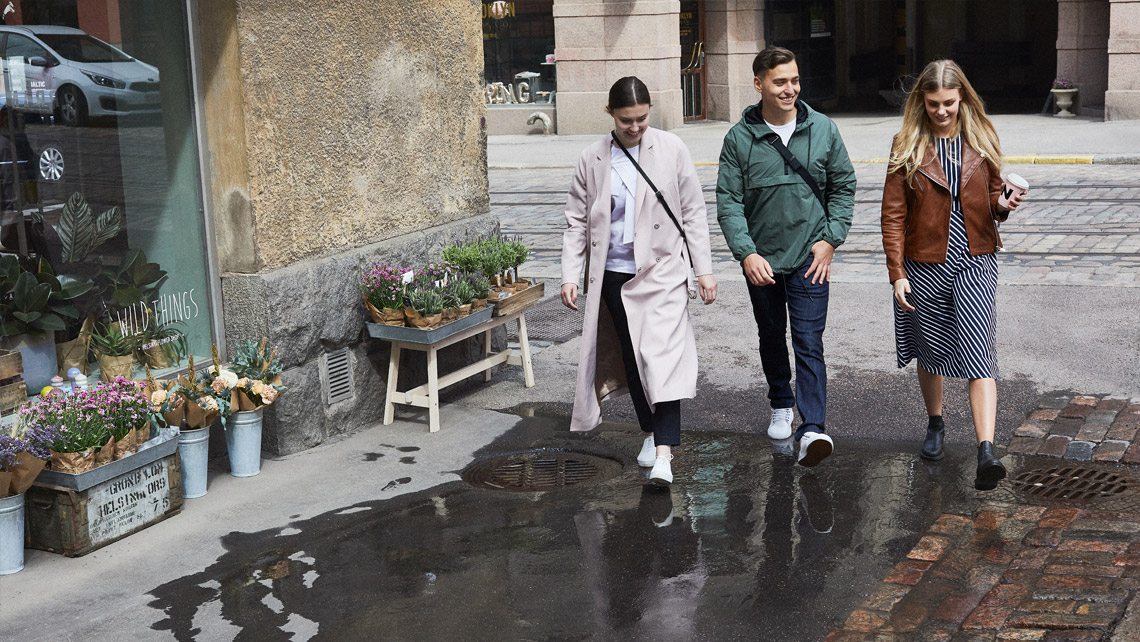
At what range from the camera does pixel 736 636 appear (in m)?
4.43

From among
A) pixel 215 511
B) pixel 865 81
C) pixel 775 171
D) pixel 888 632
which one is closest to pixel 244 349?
pixel 215 511

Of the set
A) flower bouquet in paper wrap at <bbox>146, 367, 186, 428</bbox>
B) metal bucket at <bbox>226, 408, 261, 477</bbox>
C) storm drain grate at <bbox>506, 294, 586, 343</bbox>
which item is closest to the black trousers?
metal bucket at <bbox>226, 408, 261, 477</bbox>

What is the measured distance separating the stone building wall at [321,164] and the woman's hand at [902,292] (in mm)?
2876

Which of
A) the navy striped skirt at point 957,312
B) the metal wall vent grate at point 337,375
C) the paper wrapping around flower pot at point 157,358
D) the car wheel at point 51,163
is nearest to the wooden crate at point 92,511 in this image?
the paper wrapping around flower pot at point 157,358

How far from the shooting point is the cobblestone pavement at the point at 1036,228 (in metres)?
10.5

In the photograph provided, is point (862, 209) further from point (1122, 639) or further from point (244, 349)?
point (1122, 639)

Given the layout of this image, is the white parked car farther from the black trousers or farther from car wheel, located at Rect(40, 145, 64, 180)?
the black trousers

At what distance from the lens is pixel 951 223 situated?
5816 millimetres

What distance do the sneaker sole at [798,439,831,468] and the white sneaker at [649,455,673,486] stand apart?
643mm

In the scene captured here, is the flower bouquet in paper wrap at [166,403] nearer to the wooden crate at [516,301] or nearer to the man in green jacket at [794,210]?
the wooden crate at [516,301]

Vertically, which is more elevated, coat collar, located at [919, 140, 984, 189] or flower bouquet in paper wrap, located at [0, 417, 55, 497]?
coat collar, located at [919, 140, 984, 189]

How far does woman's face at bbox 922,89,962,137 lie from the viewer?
224 inches

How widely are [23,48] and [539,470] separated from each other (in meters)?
3.08

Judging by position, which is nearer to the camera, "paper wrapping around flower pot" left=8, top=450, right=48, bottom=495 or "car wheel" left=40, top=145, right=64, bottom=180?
"paper wrapping around flower pot" left=8, top=450, right=48, bottom=495
